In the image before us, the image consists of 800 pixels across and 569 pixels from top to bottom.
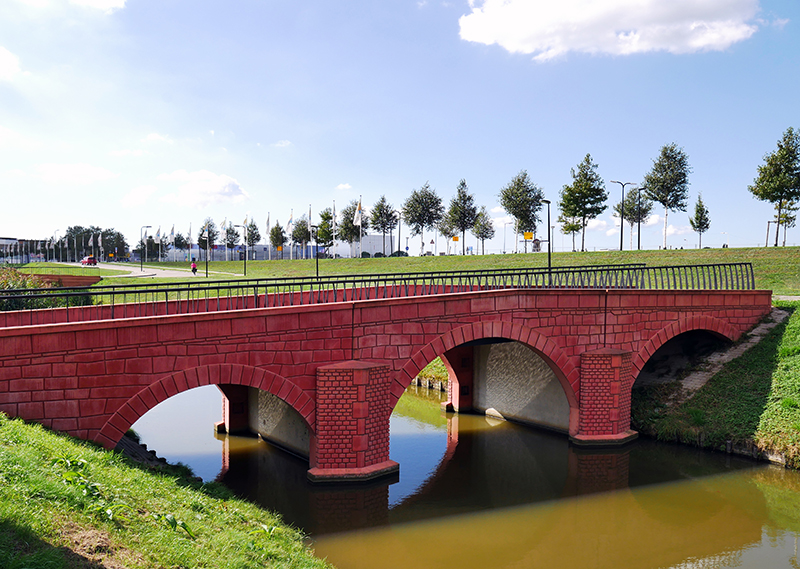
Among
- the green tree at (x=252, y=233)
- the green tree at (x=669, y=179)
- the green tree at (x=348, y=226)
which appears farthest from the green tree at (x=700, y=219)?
the green tree at (x=252, y=233)

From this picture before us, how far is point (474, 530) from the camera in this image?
13.1 m

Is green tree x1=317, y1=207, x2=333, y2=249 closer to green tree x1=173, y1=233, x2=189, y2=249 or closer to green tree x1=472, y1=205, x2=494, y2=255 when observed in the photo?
green tree x1=472, y1=205, x2=494, y2=255

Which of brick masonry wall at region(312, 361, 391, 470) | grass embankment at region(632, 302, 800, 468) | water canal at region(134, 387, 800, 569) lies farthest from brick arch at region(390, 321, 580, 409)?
grass embankment at region(632, 302, 800, 468)

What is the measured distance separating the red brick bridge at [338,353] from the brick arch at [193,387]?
0.09 feet

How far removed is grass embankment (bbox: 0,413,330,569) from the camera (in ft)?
20.7

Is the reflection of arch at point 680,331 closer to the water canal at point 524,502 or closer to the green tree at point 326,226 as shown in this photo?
the water canal at point 524,502

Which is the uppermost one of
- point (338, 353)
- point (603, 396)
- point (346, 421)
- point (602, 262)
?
point (602, 262)

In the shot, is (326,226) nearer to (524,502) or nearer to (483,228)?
(483,228)

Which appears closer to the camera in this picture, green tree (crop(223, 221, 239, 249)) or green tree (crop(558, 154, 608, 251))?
green tree (crop(558, 154, 608, 251))

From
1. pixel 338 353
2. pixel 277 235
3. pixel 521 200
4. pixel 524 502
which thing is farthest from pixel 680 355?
pixel 277 235

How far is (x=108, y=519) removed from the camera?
24.5ft

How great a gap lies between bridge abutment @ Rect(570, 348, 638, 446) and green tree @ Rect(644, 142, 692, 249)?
33.7 meters

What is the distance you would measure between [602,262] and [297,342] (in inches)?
1310

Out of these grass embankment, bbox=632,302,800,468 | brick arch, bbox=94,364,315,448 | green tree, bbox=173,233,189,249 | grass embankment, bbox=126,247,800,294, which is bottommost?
grass embankment, bbox=632,302,800,468
